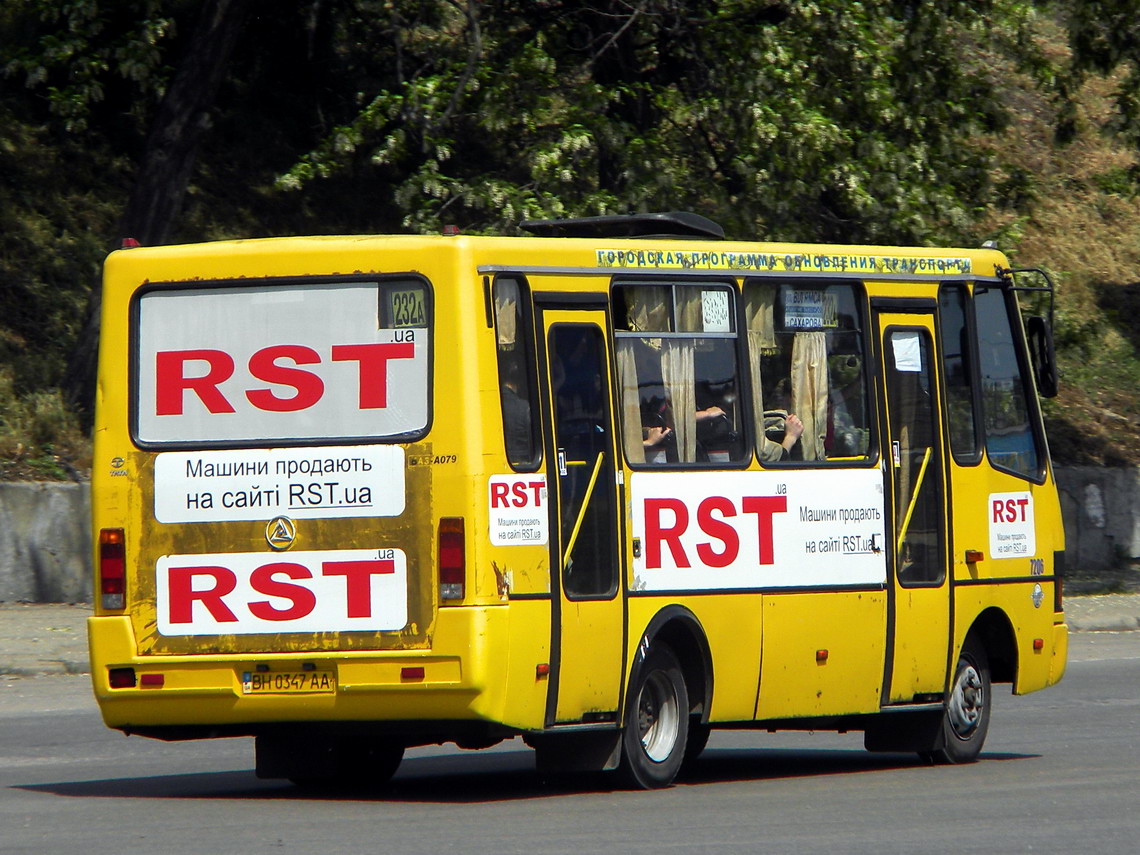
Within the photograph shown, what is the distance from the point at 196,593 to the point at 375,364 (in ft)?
4.57

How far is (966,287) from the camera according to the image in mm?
12164

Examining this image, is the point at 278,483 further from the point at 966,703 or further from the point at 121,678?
the point at 966,703

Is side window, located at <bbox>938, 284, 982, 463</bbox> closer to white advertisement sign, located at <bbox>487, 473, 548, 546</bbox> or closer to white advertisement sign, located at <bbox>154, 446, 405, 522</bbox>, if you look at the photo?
white advertisement sign, located at <bbox>487, 473, 548, 546</bbox>

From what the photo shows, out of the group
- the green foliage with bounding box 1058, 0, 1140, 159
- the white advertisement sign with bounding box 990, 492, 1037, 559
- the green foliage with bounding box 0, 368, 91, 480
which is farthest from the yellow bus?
the green foliage with bounding box 1058, 0, 1140, 159

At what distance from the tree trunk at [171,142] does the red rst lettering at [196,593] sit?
1289cm

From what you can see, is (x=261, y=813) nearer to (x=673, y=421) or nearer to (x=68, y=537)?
(x=673, y=421)

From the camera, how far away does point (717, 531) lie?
10328mm

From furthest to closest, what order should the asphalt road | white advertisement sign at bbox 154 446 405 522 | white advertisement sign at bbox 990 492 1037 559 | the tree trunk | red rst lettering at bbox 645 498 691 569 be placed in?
1. the tree trunk
2. white advertisement sign at bbox 990 492 1037 559
3. red rst lettering at bbox 645 498 691 569
4. white advertisement sign at bbox 154 446 405 522
5. the asphalt road

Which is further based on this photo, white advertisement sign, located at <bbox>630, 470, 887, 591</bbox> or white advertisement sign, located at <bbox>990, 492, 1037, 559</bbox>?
white advertisement sign, located at <bbox>990, 492, 1037, 559</bbox>

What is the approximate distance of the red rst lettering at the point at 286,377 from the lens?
9469 millimetres

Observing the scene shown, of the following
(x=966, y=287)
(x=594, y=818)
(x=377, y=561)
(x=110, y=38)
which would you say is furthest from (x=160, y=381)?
(x=110, y=38)

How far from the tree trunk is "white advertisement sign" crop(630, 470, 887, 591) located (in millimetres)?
12767

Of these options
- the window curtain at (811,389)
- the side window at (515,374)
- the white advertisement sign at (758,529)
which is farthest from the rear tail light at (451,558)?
the window curtain at (811,389)

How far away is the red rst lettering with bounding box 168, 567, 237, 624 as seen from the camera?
945 centimetres
